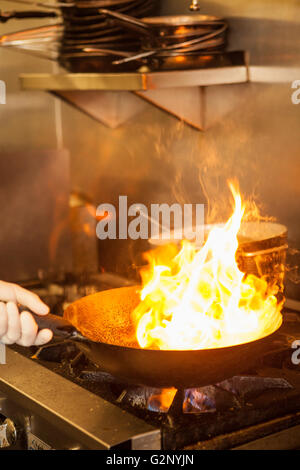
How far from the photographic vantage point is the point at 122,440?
3.35 feet

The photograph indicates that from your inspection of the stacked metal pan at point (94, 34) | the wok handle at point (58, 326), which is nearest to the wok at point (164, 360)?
the wok handle at point (58, 326)

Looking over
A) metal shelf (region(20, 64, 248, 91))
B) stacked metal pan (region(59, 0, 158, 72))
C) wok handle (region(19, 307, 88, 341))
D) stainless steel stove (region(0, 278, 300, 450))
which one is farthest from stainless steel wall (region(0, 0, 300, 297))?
wok handle (region(19, 307, 88, 341))

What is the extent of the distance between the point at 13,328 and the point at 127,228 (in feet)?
3.55

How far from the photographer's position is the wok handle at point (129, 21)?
154cm

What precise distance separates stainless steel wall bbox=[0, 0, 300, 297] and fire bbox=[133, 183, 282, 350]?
0.30 meters

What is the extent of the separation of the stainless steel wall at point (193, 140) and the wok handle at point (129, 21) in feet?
1.09

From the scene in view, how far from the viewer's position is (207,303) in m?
1.32

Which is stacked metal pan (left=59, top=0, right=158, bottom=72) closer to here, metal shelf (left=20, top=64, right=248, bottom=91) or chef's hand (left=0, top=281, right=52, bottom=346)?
metal shelf (left=20, top=64, right=248, bottom=91)

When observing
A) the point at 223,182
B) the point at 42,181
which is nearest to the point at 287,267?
the point at 223,182

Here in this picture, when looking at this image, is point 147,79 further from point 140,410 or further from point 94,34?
point 140,410

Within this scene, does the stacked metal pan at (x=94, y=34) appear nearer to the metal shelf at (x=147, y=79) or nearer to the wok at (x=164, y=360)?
the metal shelf at (x=147, y=79)

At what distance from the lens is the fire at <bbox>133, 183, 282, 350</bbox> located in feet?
4.11

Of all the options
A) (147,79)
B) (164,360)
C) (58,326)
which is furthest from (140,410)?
(147,79)

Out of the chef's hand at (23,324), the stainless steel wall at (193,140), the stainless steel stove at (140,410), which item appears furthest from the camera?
the stainless steel wall at (193,140)
